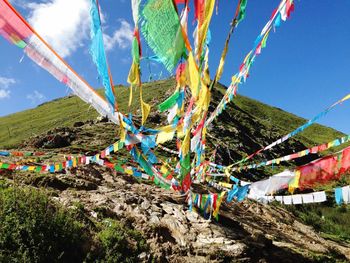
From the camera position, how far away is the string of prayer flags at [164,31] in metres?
5.57

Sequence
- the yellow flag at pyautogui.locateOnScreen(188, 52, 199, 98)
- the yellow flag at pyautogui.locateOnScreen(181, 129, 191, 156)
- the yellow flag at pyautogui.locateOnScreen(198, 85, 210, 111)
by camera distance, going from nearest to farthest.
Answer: the yellow flag at pyautogui.locateOnScreen(188, 52, 199, 98), the yellow flag at pyautogui.locateOnScreen(198, 85, 210, 111), the yellow flag at pyautogui.locateOnScreen(181, 129, 191, 156)

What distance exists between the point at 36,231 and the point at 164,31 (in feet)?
15.2

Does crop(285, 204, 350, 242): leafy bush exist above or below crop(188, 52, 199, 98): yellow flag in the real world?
below

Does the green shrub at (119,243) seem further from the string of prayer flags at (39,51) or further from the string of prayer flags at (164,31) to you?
the string of prayer flags at (164,31)

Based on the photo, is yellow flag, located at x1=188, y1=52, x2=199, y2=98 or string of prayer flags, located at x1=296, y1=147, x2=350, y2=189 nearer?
string of prayer flags, located at x1=296, y1=147, x2=350, y2=189

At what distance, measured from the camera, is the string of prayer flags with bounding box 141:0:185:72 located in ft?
18.3

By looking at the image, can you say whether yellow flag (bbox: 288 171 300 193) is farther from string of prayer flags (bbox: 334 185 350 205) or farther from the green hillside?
the green hillside

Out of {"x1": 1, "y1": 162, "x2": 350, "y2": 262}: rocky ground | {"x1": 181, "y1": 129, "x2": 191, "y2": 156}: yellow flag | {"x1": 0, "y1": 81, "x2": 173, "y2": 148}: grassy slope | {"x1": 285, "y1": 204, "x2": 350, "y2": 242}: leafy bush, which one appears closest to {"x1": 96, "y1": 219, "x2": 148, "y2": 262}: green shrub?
{"x1": 1, "y1": 162, "x2": 350, "y2": 262}: rocky ground

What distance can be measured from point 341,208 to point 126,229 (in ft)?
65.2

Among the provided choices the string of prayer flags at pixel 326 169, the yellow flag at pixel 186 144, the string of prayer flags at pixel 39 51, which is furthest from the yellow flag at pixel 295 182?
the string of prayer flags at pixel 39 51

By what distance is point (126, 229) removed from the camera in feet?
27.8

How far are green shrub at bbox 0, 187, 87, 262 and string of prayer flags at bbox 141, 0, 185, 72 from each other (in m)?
4.01

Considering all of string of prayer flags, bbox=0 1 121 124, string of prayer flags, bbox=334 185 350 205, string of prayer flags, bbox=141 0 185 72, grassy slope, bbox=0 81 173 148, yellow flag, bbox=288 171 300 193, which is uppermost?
grassy slope, bbox=0 81 173 148

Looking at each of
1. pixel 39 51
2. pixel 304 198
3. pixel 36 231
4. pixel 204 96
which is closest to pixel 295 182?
pixel 304 198
